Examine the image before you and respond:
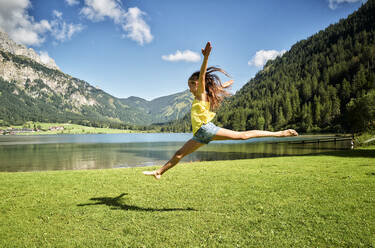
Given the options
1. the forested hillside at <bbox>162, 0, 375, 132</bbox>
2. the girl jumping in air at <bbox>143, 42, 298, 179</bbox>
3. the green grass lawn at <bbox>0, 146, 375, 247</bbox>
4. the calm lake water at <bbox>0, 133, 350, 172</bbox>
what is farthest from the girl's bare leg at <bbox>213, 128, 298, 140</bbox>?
the forested hillside at <bbox>162, 0, 375, 132</bbox>

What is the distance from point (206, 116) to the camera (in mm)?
5566

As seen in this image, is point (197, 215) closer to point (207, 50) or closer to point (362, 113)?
point (207, 50)

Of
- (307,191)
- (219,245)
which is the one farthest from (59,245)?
(307,191)

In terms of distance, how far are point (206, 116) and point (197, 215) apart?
101 inches

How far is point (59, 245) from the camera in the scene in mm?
4383

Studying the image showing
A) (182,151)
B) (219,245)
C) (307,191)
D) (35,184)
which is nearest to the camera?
(219,245)

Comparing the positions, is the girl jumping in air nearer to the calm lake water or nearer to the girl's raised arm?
the girl's raised arm

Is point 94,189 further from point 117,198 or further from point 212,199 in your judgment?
point 212,199

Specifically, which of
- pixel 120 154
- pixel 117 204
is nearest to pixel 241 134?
pixel 117 204

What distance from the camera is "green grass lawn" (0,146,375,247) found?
4424mm

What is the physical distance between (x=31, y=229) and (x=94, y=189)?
159 inches

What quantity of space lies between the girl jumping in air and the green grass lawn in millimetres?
1715

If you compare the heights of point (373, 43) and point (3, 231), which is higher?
point (373, 43)

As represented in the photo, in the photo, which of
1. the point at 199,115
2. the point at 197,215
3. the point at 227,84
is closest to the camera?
the point at 199,115
